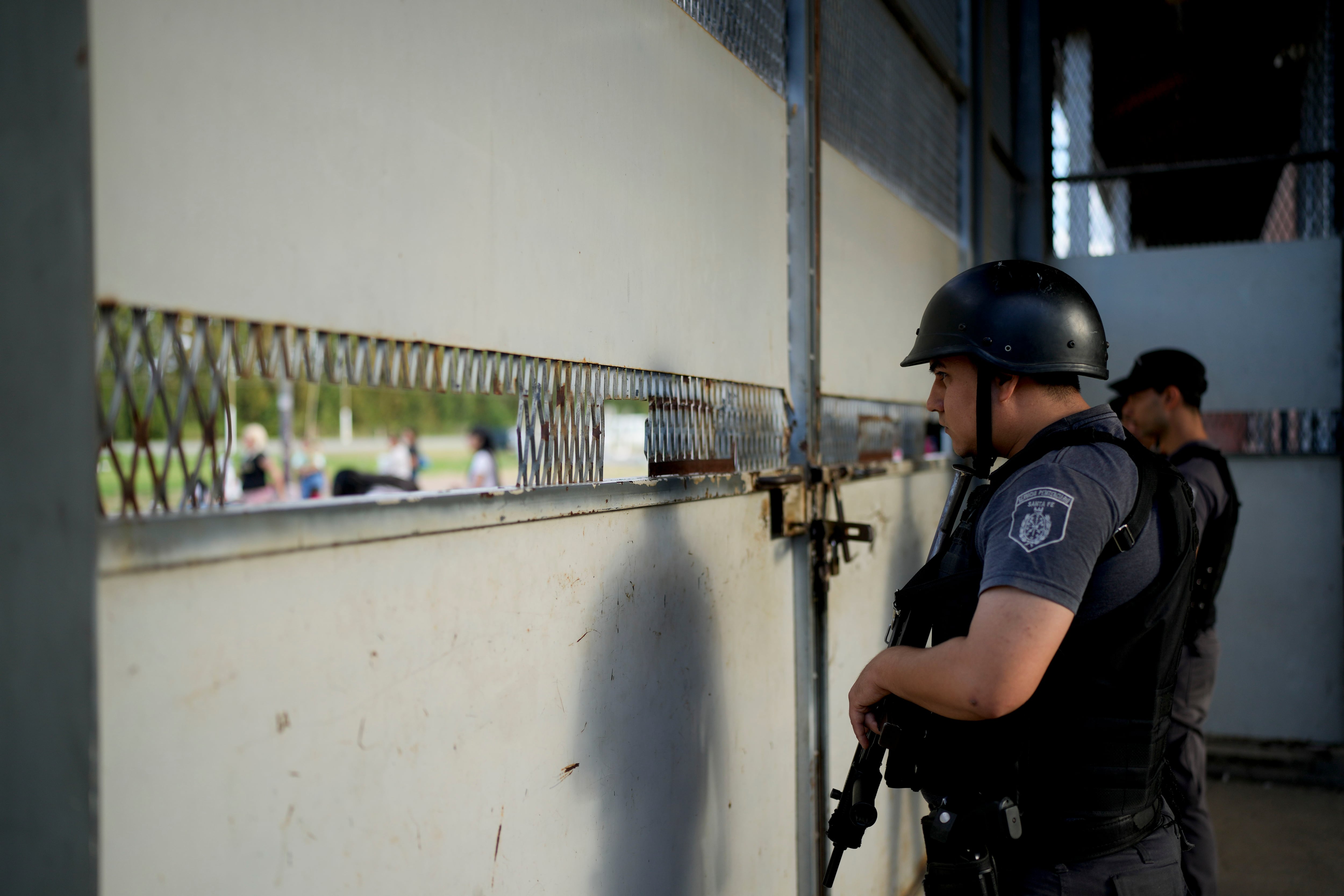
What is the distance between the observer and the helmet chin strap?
143 cm

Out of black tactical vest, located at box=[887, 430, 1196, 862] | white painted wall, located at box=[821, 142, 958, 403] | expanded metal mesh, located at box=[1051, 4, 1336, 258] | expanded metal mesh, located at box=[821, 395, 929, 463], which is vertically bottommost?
black tactical vest, located at box=[887, 430, 1196, 862]

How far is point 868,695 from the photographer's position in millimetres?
1391

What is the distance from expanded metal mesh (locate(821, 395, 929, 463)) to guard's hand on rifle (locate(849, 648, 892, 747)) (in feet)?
2.96

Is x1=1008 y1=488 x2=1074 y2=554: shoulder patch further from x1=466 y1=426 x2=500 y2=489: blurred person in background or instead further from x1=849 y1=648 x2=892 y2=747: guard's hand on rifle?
x1=466 y1=426 x2=500 y2=489: blurred person in background

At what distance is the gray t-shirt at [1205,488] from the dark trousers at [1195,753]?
16.2 inches

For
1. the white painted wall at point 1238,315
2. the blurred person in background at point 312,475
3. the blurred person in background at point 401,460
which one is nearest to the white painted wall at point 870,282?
the white painted wall at point 1238,315

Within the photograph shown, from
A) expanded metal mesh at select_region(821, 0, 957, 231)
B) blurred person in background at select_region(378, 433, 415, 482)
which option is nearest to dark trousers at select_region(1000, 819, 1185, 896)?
expanded metal mesh at select_region(821, 0, 957, 231)

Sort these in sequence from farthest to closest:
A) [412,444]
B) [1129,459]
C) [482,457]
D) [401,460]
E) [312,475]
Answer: [401,460]
[312,475]
[412,444]
[482,457]
[1129,459]

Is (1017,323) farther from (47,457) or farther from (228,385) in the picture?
(47,457)

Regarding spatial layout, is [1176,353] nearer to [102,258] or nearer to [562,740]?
[562,740]

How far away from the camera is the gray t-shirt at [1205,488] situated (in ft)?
8.98

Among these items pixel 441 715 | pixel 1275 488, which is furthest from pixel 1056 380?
pixel 1275 488

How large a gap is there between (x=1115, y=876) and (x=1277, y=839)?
3038mm

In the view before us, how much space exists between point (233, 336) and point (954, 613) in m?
0.99
